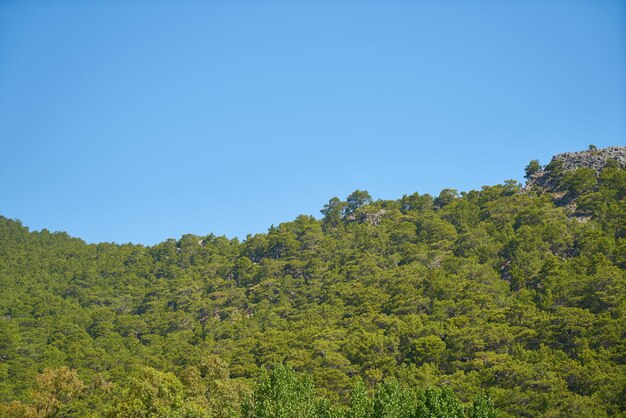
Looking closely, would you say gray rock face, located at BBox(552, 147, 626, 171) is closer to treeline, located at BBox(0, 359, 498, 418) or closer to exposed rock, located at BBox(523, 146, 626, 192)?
exposed rock, located at BBox(523, 146, 626, 192)

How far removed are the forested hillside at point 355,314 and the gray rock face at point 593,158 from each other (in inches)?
17.7

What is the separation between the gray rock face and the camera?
311 ft

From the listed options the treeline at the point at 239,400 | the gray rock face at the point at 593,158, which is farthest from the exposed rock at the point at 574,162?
the treeline at the point at 239,400

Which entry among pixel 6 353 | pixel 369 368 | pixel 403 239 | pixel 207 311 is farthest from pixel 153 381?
pixel 403 239

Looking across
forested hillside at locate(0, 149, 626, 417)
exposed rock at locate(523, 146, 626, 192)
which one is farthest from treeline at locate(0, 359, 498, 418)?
exposed rock at locate(523, 146, 626, 192)

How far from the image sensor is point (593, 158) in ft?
316

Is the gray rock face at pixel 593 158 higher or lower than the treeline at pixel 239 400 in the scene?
higher

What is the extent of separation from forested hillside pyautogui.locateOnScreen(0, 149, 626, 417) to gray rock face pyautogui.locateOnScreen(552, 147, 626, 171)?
450mm

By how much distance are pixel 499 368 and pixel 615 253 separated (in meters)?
22.9

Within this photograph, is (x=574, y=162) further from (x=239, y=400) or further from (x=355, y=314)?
(x=239, y=400)

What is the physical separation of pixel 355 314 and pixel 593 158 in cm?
4385

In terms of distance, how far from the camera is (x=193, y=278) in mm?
102500

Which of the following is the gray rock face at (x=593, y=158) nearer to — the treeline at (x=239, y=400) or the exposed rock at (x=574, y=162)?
the exposed rock at (x=574, y=162)

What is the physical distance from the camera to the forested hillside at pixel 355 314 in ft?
155
